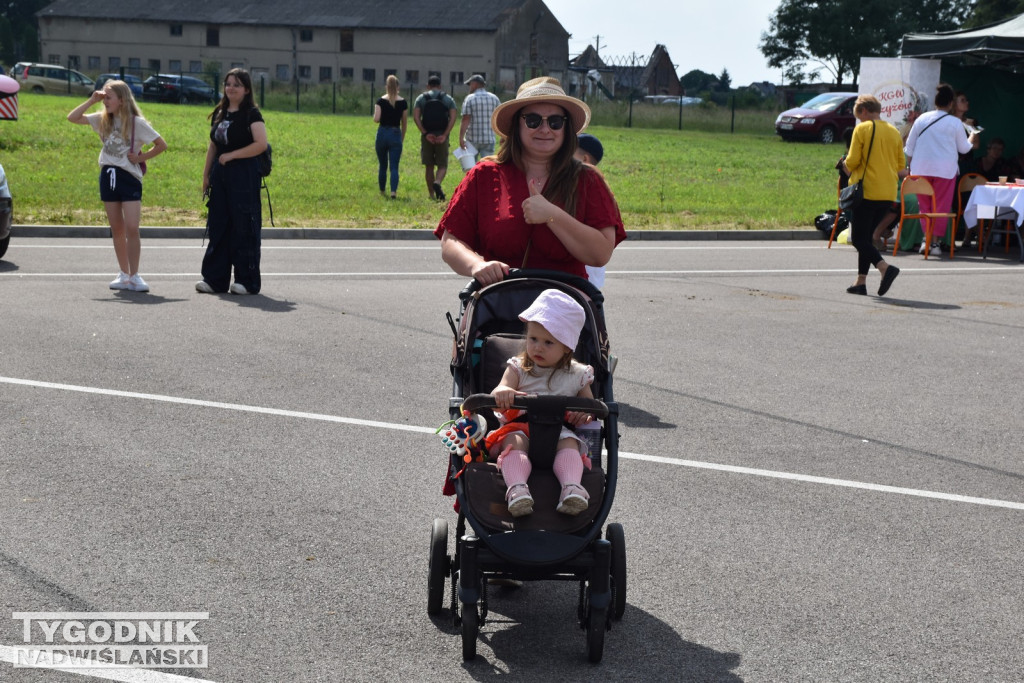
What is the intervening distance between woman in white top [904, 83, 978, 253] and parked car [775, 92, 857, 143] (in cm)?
2724

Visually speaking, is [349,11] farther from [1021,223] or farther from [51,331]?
[51,331]

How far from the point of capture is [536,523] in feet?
13.4

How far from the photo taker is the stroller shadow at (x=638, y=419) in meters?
7.38

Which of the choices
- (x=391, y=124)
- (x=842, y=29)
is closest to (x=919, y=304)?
(x=391, y=124)

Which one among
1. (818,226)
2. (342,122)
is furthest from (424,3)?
(818,226)

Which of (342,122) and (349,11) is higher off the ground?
(349,11)

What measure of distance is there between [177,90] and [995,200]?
1772 inches

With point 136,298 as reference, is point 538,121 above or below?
above

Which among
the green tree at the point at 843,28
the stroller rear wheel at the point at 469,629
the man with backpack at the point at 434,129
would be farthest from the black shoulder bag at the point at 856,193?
the green tree at the point at 843,28

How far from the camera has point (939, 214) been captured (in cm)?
1662

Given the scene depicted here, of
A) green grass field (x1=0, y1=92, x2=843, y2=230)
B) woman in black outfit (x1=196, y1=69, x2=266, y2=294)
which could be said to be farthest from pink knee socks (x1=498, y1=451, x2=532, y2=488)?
green grass field (x1=0, y1=92, x2=843, y2=230)

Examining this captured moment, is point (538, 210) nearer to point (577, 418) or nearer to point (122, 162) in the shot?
point (577, 418)

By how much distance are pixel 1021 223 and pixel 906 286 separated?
167 inches

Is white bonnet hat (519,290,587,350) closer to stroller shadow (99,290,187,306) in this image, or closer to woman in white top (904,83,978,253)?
stroller shadow (99,290,187,306)
